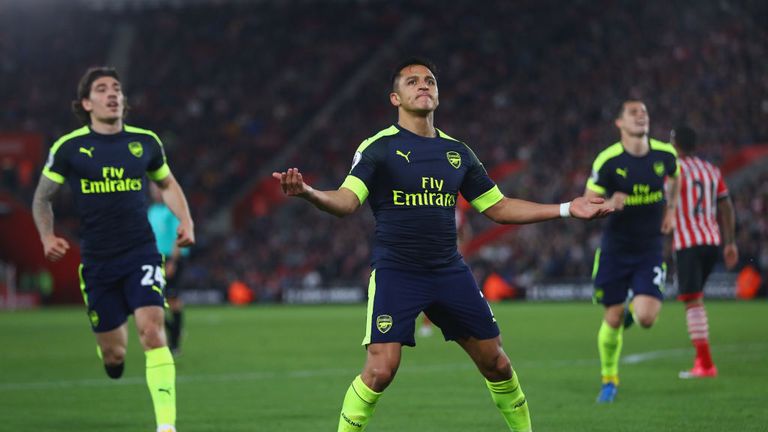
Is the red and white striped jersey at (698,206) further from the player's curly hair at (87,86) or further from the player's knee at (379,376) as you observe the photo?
the player's knee at (379,376)

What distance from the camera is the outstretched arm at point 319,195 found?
19.6 ft

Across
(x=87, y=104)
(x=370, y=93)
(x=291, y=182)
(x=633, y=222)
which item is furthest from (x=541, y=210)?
(x=370, y=93)

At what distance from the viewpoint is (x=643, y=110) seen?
10711mm

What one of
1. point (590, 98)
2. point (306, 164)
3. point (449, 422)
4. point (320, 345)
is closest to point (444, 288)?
point (449, 422)

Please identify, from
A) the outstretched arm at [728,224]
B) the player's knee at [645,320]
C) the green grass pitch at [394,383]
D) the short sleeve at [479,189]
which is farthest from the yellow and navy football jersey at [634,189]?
the short sleeve at [479,189]

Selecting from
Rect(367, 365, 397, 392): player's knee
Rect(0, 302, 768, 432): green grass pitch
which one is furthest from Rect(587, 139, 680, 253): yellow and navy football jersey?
Rect(367, 365, 397, 392): player's knee

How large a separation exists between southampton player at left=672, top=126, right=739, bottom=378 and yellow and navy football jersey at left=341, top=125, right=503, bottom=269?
6.04 m

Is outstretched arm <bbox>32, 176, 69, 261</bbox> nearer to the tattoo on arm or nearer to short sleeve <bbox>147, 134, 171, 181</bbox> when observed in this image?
the tattoo on arm

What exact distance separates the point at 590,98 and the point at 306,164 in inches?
405

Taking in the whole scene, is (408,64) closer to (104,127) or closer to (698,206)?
(104,127)

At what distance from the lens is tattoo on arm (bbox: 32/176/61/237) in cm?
866

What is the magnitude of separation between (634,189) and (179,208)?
14.3 feet

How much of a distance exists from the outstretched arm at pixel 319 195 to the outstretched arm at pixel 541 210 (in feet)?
3.42

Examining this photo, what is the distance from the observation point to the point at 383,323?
6.81 m
